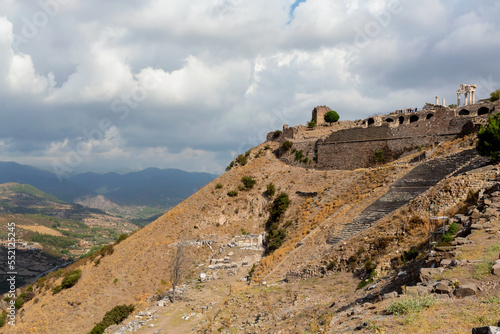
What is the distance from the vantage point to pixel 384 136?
3900 centimetres

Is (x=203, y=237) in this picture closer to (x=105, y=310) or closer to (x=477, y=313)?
(x=105, y=310)

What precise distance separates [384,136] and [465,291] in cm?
3357

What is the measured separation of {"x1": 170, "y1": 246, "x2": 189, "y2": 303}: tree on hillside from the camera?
1083 inches

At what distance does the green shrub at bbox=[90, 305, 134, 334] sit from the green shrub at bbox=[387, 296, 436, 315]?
2219 cm

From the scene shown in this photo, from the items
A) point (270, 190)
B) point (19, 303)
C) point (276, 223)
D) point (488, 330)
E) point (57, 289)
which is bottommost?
point (19, 303)

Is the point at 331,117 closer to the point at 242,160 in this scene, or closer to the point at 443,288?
the point at 242,160

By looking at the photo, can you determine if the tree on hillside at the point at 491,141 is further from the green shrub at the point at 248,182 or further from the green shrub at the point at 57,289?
the green shrub at the point at 57,289

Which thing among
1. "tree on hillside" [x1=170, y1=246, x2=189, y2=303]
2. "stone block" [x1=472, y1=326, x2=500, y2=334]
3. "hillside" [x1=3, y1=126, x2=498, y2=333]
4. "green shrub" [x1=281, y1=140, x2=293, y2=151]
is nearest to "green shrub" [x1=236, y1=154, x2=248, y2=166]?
"hillside" [x1=3, y1=126, x2=498, y2=333]

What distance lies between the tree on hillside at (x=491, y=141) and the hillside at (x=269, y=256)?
2.11 meters

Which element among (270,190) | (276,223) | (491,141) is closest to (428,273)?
(491,141)

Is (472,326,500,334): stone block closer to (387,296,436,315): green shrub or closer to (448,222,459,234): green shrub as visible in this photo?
(387,296,436,315): green shrub

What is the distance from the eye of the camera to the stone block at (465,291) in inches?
306

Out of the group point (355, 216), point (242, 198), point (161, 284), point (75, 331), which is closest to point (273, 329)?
point (355, 216)

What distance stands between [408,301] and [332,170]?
33.8 m
